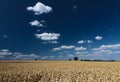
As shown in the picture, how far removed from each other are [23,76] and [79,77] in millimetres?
5612

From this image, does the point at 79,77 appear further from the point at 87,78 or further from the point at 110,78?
the point at 110,78

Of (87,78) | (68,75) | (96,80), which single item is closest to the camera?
(96,80)

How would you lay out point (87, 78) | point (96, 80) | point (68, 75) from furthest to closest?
point (68, 75) → point (87, 78) → point (96, 80)

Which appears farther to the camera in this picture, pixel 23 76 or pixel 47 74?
pixel 47 74

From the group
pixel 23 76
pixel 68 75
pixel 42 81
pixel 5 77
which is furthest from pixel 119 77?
pixel 5 77

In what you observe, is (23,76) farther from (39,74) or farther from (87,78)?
(87,78)

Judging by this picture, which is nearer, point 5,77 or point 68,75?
point 5,77

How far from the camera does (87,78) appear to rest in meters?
18.8

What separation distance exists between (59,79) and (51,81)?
0.89 metres

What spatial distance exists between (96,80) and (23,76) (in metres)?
7.17

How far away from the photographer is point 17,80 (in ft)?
59.9

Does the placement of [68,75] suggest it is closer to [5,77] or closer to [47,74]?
[47,74]

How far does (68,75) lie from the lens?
2016 cm

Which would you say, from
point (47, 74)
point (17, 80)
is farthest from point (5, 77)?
point (47, 74)
